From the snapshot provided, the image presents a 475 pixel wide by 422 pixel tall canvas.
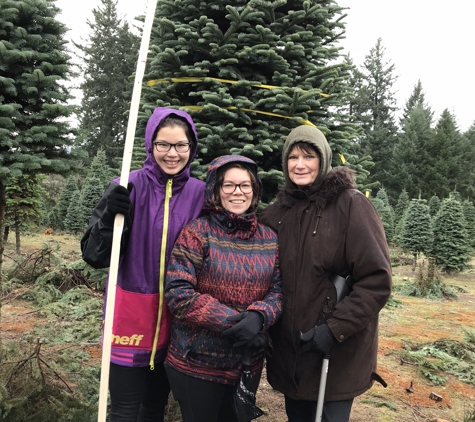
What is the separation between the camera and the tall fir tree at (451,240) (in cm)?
1355

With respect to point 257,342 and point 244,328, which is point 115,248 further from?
point 257,342

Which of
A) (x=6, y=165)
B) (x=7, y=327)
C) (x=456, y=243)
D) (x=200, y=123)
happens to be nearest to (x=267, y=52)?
(x=200, y=123)

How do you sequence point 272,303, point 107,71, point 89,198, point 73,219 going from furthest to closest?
point 107,71, point 73,219, point 89,198, point 272,303

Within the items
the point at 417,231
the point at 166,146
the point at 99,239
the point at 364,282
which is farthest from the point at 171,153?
the point at 417,231

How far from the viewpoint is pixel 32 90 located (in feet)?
9.37

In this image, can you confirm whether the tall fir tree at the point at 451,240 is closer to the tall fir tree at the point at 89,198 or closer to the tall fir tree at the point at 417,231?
the tall fir tree at the point at 417,231

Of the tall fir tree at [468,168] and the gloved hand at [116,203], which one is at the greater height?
the tall fir tree at [468,168]

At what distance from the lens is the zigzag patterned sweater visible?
211cm

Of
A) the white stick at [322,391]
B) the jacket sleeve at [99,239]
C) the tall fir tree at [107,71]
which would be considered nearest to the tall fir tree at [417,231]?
the white stick at [322,391]

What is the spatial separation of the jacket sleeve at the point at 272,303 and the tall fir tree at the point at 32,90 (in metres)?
1.86

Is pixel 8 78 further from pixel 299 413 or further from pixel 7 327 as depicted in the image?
pixel 7 327

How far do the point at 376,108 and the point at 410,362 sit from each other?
35.5 metres

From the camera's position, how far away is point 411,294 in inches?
410

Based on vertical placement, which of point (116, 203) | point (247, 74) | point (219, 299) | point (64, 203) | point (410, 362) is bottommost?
point (410, 362)
